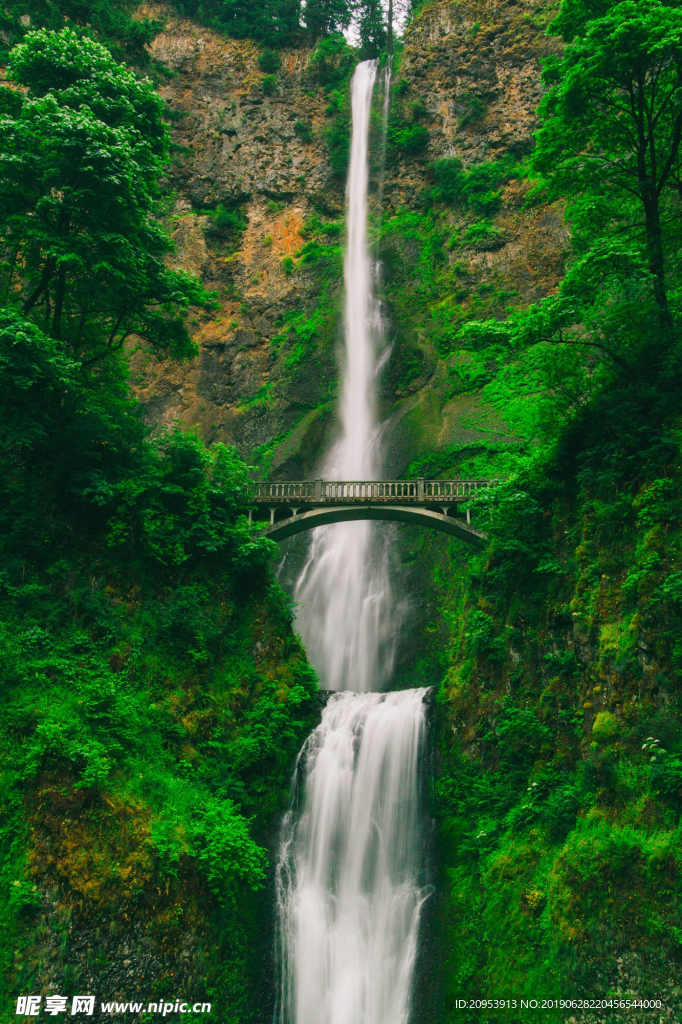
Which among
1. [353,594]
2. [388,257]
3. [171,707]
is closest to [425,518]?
[353,594]

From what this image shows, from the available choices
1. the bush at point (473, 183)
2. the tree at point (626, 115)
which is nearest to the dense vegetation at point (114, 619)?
the tree at point (626, 115)

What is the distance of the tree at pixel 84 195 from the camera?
1434 centimetres

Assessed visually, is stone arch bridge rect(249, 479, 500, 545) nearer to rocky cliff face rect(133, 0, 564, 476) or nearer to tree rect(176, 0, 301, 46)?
rocky cliff face rect(133, 0, 564, 476)

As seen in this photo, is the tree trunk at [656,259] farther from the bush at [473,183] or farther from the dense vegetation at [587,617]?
the bush at [473,183]

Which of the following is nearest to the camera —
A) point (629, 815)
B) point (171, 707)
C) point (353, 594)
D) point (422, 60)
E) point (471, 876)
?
point (629, 815)

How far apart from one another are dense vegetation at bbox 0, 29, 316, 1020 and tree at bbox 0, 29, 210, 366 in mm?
53

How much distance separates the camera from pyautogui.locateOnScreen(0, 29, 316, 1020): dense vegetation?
37.4 feet

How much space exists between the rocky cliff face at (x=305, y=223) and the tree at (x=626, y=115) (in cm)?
1196

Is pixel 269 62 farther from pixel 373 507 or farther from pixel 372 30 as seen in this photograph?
pixel 373 507

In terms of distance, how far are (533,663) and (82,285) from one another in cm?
1308

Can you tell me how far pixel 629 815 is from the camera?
1034cm

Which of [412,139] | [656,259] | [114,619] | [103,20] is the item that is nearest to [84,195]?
[114,619]

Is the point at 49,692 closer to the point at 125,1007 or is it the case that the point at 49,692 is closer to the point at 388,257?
the point at 125,1007

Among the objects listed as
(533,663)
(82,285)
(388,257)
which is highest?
(388,257)
